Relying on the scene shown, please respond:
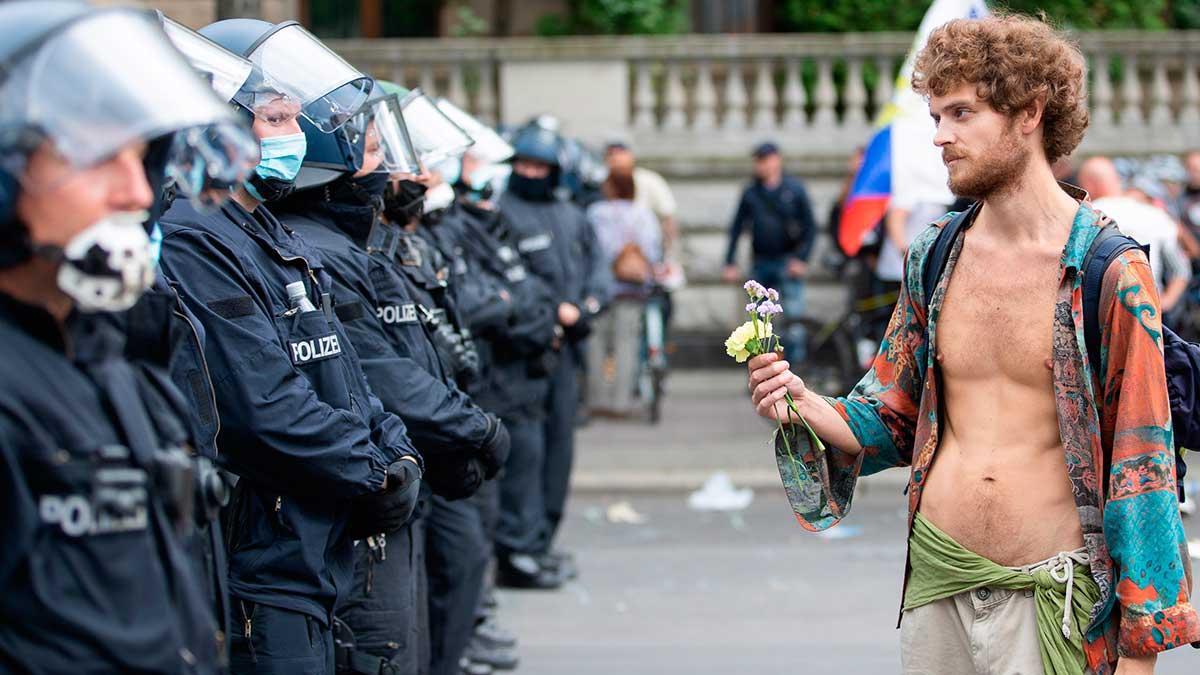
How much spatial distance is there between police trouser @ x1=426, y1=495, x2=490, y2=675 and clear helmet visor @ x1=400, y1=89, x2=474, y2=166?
4.13 feet

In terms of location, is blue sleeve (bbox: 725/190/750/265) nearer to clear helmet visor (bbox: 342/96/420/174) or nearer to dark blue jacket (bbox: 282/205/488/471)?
clear helmet visor (bbox: 342/96/420/174)

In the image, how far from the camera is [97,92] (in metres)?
2.29

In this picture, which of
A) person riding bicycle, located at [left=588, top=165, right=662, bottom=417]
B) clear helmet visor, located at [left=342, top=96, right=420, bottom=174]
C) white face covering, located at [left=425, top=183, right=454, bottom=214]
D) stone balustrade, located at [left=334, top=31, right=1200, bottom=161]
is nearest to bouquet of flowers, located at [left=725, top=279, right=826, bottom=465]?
clear helmet visor, located at [left=342, top=96, right=420, bottom=174]

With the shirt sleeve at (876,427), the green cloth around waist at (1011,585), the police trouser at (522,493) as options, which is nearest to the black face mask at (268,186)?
the shirt sleeve at (876,427)

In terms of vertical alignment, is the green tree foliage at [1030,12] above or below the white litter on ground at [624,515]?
above

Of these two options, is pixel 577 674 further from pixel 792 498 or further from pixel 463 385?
pixel 792 498

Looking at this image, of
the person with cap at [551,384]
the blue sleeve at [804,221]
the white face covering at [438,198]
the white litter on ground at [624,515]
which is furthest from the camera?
the blue sleeve at [804,221]

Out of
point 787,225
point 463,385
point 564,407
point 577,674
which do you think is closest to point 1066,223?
point 463,385

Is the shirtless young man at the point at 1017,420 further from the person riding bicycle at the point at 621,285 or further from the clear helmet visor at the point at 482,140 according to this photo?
the person riding bicycle at the point at 621,285

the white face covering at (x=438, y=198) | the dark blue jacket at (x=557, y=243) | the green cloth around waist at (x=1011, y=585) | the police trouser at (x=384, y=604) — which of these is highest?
the white face covering at (x=438, y=198)

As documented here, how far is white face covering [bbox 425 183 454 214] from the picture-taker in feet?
22.1

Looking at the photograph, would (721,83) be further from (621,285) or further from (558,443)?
(558,443)

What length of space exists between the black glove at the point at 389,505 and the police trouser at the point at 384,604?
0.94 feet

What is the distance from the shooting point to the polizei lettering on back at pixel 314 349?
13.4ft
